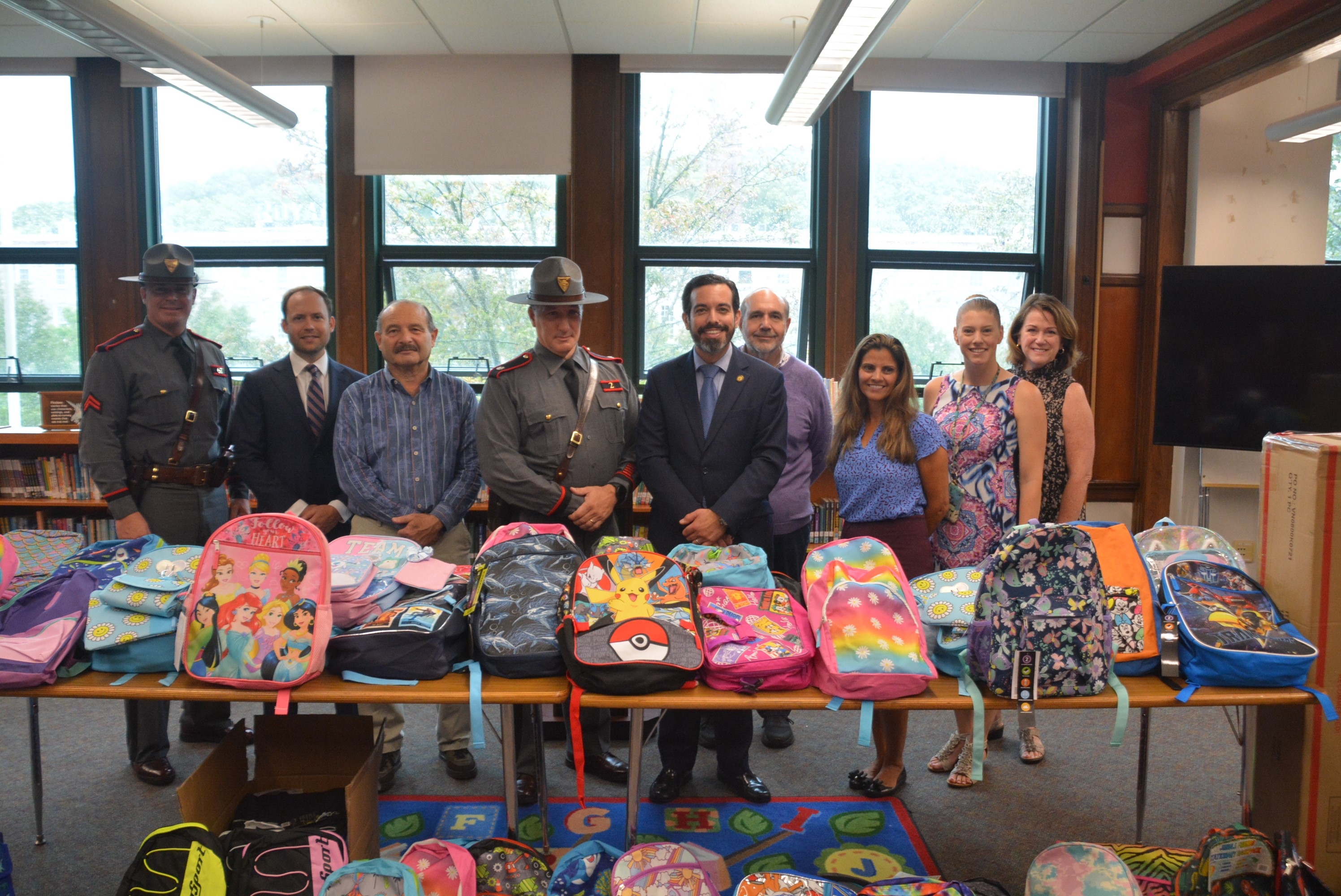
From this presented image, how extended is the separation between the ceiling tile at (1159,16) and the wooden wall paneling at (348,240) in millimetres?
4313

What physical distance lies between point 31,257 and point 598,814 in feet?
17.4

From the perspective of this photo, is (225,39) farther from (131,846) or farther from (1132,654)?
(1132,654)

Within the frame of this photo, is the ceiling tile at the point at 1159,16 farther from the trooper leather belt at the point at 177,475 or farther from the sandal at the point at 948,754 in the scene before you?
the trooper leather belt at the point at 177,475

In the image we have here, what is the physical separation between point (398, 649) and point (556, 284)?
139 centimetres

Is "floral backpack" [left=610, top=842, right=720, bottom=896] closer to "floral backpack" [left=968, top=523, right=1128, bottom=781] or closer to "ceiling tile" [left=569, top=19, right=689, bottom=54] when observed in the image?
"floral backpack" [left=968, top=523, right=1128, bottom=781]

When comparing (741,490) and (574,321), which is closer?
→ (741,490)

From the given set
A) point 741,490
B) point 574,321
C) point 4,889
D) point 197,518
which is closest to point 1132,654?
point 741,490

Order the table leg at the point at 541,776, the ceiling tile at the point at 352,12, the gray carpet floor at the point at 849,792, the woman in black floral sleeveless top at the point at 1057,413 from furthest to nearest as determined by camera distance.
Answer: the ceiling tile at the point at 352,12 < the woman in black floral sleeveless top at the point at 1057,413 < the gray carpet floor at the point at 849,792 < the table leg at the point at 541,776

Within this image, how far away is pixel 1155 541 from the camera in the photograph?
2461mm

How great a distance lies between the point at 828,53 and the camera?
3.62m

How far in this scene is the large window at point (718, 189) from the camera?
17.3ft

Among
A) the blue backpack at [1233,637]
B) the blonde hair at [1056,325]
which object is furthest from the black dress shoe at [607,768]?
the blonde hair at [1056,325]

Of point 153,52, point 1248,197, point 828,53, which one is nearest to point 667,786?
point 828,53

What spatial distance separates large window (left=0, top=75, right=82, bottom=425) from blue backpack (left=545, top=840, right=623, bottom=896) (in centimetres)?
520
